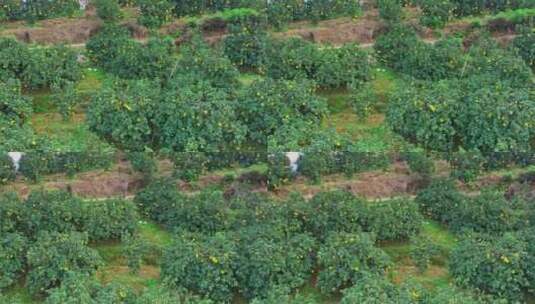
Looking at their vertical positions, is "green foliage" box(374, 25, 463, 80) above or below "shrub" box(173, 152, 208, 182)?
above

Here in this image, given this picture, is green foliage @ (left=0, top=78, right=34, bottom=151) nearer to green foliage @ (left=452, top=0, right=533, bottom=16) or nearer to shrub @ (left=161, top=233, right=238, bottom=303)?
shrub @ (left=161, top=233, right=238, bottom=303)

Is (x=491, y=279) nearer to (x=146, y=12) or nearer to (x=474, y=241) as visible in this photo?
(x=474, y=241)

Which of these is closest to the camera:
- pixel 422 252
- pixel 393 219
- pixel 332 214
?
pixel 332 214

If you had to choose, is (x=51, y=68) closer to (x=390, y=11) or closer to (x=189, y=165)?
(x=189, y=165)

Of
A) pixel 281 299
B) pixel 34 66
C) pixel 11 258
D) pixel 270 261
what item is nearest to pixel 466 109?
pixel 270 261

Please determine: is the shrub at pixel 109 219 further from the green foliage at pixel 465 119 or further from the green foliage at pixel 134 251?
the green foliage at pixel 465 119

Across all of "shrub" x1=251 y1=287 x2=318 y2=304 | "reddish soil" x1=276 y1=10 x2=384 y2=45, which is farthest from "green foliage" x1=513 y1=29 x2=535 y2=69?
"shrub" x1=251 y1=287 x2=318 y2=304

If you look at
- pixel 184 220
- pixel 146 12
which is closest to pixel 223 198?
pixel 184 220
